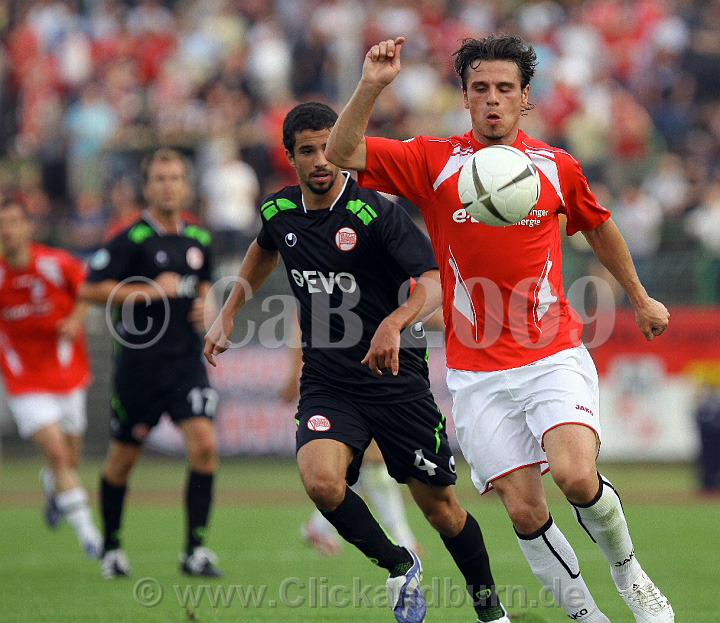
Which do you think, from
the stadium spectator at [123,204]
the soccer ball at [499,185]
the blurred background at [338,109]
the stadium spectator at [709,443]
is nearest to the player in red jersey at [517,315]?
the soccer ball at [499,185]

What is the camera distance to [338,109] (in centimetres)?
1669

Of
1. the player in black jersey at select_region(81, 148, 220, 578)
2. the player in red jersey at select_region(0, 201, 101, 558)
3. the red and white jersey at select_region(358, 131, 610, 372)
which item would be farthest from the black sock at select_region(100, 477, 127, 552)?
the red and white jersey at select_region(358, 131, 610, 372)

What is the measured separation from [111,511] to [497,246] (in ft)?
13.8

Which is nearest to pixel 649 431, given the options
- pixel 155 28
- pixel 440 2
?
pixel 440 2

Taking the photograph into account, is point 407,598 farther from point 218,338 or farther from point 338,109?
point 338,109

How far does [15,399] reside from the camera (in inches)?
385

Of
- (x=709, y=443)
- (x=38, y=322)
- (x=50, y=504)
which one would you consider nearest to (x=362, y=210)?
(x=38, y=322)

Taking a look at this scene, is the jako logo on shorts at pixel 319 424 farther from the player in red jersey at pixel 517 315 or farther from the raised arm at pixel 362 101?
the raised arm at pixel 362 101

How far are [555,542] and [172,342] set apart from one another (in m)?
3.96

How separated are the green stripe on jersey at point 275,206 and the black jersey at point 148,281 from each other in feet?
7.97

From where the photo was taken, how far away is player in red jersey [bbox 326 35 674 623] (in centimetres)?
514

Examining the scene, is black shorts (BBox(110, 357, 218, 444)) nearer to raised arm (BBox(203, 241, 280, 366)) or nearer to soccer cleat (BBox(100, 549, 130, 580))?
soccer cleat (BBox(100, 549, 130, 580))

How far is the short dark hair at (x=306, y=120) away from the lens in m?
5.84

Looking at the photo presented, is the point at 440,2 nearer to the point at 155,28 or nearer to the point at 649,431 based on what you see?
the point at 155,28
